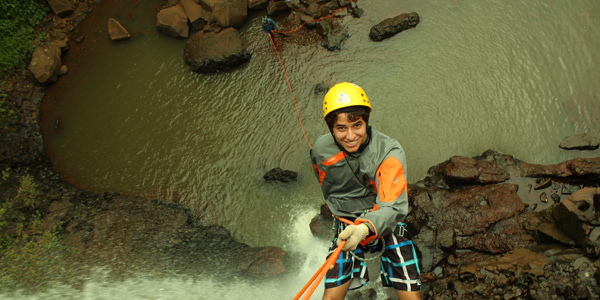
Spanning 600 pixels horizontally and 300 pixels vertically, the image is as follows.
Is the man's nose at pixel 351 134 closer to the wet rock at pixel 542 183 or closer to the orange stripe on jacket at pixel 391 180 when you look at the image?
the orange stripe on jacket at pixel 391 180

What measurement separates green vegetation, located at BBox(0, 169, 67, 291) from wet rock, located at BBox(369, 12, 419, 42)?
7.30 meters

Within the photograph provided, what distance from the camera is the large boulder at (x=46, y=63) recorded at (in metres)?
7.70

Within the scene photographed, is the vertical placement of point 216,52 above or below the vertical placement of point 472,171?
above

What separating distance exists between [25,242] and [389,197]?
604 centimetres

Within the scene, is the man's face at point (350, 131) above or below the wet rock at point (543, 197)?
above

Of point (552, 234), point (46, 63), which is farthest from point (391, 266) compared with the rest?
point (46, 63)

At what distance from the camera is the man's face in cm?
305

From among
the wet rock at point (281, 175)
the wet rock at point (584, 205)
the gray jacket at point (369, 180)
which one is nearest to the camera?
the gray jacket at point (369, 180)

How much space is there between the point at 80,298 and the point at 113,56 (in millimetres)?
6139

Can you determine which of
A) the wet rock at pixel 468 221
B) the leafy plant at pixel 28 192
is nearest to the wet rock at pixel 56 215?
the leafy plant at pixel 28 192

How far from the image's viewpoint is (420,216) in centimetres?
469

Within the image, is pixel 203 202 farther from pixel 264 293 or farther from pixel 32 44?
pixel 32 44

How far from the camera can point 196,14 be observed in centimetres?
789

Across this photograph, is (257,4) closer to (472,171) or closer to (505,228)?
(472,171)
